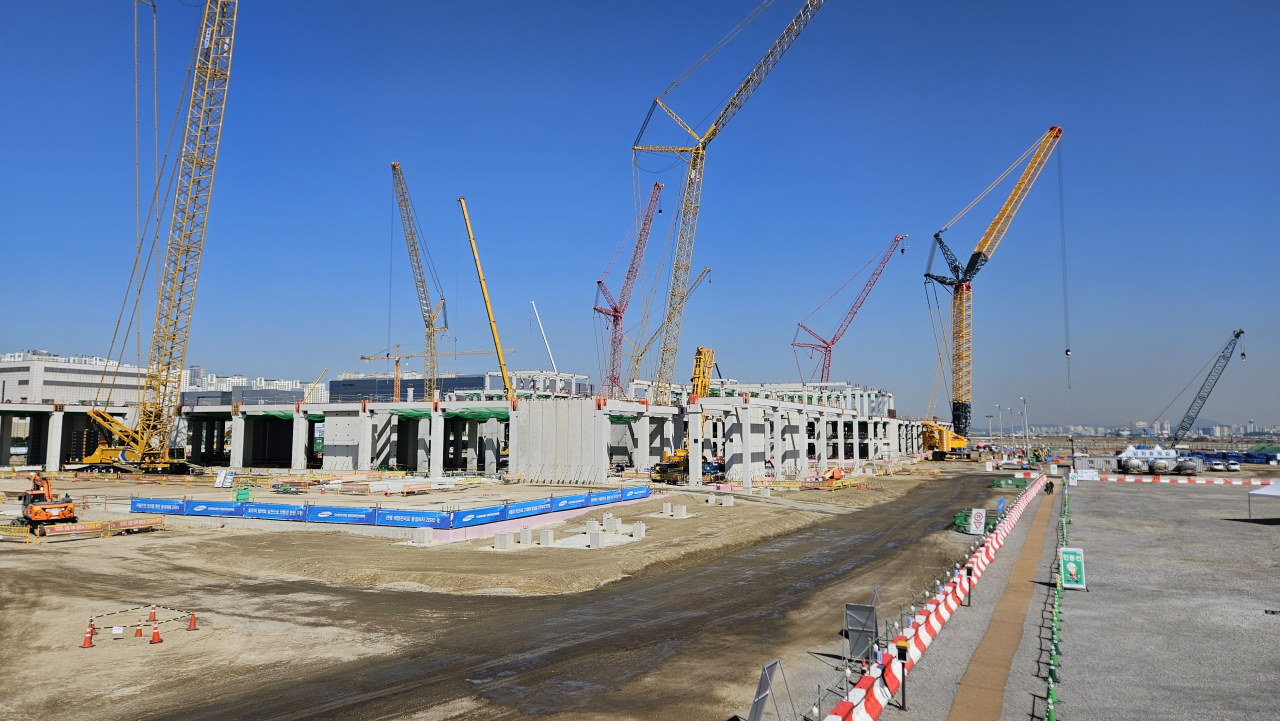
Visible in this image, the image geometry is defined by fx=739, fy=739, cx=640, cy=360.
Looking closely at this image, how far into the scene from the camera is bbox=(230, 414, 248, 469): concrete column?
286ft

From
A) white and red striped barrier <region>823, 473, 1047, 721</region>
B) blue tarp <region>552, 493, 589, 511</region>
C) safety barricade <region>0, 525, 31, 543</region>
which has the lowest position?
safety barricade <region>0, 525, 31, 543</region>

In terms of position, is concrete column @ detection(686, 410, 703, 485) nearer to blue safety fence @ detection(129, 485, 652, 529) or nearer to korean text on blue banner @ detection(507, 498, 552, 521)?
blue safety fence @ detection(129, 485, 652, 529)

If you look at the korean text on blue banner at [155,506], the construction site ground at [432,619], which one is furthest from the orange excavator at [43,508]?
the korean text on blue banner at [155,506]

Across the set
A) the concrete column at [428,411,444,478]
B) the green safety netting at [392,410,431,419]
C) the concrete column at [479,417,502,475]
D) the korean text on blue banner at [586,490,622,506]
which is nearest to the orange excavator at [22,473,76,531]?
the korean text on blue banner at [586,490,622,506]

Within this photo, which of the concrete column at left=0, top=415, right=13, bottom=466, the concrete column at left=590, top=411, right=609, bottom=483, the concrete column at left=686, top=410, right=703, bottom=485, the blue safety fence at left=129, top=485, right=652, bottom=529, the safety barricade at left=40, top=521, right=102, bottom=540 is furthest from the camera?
the concrete column at left=0, top=415, right=13, bottom=466

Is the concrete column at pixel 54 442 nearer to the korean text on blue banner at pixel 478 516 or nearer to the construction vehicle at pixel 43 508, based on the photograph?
the construction vehicle at pixel 43 508

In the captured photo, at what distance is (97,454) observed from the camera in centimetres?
8069

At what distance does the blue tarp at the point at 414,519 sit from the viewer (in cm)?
3481

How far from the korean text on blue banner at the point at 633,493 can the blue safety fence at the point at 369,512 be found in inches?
127

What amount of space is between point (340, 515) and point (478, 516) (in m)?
8.02

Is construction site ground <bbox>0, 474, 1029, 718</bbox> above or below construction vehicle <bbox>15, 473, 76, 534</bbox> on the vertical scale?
below

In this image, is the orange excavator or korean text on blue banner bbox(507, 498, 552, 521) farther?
korean text on blue banner bbox(507, 498, 552, 521)

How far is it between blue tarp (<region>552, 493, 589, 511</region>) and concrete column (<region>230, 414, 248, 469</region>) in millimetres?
60055

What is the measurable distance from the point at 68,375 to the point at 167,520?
126594 mm
